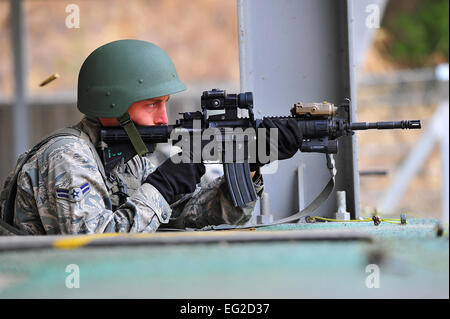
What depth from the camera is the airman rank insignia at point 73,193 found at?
8.63 feet

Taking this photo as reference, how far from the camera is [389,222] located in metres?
2.95

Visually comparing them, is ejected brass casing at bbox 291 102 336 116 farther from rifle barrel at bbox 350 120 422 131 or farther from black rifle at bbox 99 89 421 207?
rifle barrel at bbox 350 120 422 131

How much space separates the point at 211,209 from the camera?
3217mm

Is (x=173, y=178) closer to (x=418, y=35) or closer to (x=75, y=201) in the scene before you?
(x=75, y=201)

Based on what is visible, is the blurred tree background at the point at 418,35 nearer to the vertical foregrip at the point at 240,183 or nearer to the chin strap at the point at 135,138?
the vertical foregrip at the point at 240,183

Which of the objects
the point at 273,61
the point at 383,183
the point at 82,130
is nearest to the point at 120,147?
the point at 82,130

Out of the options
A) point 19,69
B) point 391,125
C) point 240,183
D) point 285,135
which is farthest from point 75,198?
point 19,69

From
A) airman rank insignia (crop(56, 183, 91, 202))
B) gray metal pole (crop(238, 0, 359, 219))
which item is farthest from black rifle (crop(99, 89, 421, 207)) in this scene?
gray metal pole (crop(238, 0, 359, 219))

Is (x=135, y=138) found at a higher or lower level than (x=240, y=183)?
higher

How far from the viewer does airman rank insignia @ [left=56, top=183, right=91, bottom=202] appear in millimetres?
2629

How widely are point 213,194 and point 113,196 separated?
0.49m

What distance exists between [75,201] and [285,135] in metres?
0.93

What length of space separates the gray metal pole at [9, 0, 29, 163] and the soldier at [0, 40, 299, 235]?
604 centimetres

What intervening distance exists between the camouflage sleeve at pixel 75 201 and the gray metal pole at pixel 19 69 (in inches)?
247
